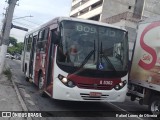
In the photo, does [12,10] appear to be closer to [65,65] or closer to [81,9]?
[65,65]

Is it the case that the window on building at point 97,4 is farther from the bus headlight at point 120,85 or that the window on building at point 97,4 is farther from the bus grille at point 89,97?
the bus grille at point 89,97

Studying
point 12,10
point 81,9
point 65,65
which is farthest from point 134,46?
point 81,9

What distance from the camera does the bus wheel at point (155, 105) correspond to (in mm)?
10362

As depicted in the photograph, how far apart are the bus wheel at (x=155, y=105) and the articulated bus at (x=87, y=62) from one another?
111 centimetres

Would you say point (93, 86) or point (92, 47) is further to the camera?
point (92, 47)

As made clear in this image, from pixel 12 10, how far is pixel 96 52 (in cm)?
930

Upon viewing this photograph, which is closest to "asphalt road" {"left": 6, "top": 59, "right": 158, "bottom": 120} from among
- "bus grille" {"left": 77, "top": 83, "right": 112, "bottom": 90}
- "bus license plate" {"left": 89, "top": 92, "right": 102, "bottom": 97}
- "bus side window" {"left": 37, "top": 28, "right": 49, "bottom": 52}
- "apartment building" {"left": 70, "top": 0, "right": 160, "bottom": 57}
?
"bus license plate" {"left": 89, "top": 92, "right": 102, "bottom": 97}

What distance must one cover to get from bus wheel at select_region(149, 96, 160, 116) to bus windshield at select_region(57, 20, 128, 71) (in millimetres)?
1456

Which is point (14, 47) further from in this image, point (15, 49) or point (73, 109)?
point (73, 109)

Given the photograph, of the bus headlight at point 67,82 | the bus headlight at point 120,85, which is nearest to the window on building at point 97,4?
the bus headlight at point 120,85

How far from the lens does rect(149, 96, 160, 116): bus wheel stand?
10362 mm

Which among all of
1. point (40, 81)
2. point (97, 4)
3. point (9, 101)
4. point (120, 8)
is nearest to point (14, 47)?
point (97, 4)

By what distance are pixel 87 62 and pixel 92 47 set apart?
53 centimetres

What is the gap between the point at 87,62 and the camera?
9.70 metres
